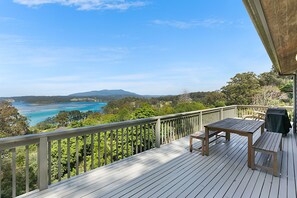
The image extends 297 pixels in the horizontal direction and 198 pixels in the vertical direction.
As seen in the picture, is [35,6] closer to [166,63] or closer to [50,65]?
[50,65]

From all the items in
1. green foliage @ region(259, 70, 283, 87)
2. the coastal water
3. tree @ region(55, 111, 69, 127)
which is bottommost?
tree @ region(55, 111, 69, 127)

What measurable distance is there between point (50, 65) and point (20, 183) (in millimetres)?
14742

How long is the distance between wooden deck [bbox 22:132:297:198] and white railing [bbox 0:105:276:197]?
0.82ft

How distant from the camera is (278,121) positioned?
560 cm

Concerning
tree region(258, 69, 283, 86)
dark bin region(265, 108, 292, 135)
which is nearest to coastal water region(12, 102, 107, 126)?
dark bin region(265, 108, 292, 135)

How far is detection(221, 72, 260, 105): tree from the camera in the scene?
1594 cm

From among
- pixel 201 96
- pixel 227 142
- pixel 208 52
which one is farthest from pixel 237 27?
pixel 227 142

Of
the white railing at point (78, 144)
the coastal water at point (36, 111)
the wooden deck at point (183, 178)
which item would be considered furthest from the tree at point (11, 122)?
the wooden deck at point (183, 178)

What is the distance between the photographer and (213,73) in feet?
69.3

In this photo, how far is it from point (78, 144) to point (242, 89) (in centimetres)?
1628

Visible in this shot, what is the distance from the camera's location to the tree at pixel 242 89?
1594cm

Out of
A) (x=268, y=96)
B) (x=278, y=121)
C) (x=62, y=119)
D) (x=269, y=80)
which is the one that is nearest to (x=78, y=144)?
(x=278, y=121)

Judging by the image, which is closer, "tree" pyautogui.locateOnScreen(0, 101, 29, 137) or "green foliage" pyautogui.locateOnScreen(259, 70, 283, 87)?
"tree" pyautogui.locateOnScreen(0, 101, 29, 137)

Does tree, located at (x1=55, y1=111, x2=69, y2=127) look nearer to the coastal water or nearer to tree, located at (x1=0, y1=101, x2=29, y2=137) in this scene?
the coastal water
